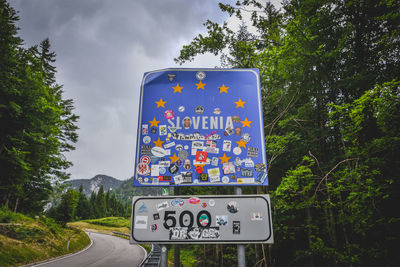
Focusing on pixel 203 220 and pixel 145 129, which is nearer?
pixel 203 220

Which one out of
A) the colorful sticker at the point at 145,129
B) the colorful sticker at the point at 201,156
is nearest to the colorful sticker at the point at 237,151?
the colorful sticker at the point at 201,156

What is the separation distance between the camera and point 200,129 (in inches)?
69.9

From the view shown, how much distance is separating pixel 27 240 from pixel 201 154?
18.3 metres

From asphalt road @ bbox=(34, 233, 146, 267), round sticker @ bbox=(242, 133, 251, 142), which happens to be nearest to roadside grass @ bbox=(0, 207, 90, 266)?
asphalt road @ bbox=(34, 233, 146, 267)

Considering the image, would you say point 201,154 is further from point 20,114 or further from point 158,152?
point 20,114

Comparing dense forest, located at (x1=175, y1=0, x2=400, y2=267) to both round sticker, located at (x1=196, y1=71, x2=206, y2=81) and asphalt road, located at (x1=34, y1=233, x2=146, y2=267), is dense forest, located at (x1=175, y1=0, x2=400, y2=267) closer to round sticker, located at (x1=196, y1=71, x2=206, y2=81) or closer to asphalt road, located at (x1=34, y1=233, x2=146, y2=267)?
round sticker, located at (x1=196, y1=71, x2=206, y2=81)

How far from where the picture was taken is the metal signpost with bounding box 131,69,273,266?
1.46 metres

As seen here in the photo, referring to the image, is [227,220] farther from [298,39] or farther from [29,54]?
[29,54]

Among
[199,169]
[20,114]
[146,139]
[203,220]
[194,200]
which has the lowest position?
[203,220]

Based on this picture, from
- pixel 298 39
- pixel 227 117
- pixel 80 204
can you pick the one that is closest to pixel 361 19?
pixel 298 39

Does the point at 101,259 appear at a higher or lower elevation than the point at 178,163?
lower

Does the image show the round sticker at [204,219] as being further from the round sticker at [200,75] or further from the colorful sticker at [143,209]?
the round sticker at [200,75]

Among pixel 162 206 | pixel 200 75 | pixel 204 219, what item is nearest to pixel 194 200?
pixel 204 219

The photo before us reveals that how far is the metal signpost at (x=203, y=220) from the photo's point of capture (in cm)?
144
